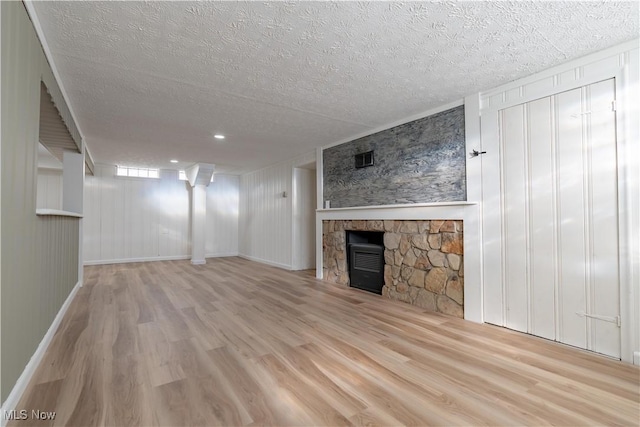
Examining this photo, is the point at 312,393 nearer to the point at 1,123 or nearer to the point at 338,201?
the point at 1,123

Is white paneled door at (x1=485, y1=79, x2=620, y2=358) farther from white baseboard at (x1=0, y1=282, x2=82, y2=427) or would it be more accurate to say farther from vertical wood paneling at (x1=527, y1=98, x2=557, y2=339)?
white baseboard at (x1=0, y1=282, x2=82, y2=427)

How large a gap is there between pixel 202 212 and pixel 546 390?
23.5 ft

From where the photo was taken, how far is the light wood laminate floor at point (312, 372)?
60.2 inches

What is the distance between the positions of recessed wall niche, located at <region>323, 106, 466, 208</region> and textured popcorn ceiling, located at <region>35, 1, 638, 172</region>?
28 centimetres

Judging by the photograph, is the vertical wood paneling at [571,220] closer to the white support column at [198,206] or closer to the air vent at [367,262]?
the air vent at [367,262]

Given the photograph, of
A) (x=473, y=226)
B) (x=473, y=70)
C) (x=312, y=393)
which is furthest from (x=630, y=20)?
(x=312, y=393)

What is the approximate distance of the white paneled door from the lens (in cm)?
220

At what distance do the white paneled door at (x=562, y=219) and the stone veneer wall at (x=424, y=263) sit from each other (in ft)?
1.27

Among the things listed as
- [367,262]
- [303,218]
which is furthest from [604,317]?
[303,218]

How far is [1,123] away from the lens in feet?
4.44

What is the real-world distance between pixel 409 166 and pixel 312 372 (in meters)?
2.67

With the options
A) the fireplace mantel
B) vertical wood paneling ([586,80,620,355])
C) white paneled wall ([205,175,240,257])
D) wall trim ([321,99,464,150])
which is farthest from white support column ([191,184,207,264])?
vertical wood paneling ([586,80,620,355])

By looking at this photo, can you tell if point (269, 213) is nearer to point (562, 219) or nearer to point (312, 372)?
point (312, 372)

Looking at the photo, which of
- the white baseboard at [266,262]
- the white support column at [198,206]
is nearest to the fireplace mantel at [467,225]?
the white baseboard at [266,262]
